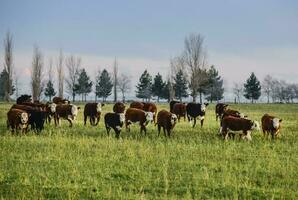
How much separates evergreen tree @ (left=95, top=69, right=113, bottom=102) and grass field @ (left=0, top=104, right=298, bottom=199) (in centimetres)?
9734

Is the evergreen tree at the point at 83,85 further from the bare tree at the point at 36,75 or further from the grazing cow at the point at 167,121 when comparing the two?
the grazing cow at the point at 167,121

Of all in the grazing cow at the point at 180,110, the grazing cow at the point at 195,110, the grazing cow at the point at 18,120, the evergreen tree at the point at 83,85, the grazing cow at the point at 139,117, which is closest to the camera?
the grazing cow at the point at 18,120

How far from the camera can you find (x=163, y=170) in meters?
12.2

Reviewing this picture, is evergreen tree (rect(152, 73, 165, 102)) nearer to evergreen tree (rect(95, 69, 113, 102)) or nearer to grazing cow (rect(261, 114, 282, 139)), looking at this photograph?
evergreen tree (rect(95, 69, 113, 102))

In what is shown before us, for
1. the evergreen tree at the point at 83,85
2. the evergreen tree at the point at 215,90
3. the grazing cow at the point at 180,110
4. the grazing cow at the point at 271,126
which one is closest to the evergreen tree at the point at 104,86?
the evergreen tree at the point at 83,85

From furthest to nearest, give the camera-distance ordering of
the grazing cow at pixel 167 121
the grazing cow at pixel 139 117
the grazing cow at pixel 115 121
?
1. the grazing cow at pixel 139 117
2. the grazing cow at pixel 167 121
3. the grazing cow at pixel 115 121

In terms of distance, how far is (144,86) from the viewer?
111750 mm

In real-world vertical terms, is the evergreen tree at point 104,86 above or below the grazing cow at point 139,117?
above

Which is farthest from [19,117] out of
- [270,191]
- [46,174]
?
[270,191]

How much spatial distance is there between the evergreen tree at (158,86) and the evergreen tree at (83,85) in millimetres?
18119

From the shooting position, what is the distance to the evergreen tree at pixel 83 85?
11101 centimetres

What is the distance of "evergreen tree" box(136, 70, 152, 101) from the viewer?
10969 cm

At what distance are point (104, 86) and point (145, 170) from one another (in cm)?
10448

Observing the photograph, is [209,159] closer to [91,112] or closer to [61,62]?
[91,112]
